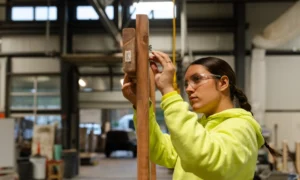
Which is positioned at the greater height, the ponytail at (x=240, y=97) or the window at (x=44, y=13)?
the window at (x=44, y=13)

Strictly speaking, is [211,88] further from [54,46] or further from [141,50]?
[54,46]

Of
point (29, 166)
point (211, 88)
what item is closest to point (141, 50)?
point (211, 88)

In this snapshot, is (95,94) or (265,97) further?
(95,94)

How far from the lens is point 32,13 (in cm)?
1033

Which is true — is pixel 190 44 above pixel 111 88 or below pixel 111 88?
above

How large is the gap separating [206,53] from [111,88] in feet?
8.48

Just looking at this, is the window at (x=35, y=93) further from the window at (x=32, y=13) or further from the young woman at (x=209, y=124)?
the young woman at (x=209, y=124)

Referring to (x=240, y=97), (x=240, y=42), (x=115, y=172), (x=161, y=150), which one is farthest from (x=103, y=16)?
(x=240, y=97)

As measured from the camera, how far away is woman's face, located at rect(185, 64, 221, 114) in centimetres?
127

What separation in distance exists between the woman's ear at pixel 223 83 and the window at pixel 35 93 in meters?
9.26

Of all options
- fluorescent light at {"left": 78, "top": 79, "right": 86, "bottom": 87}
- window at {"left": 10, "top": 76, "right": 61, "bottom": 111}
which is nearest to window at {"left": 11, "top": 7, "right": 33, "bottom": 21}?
window at {"left": 10, "top": 76, "right": 61, "bottom": 111}

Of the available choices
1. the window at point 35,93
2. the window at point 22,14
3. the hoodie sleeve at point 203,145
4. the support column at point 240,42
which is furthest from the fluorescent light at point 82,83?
the hoodie sleeve at point 203,145

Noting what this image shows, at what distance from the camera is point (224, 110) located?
130 centimetres

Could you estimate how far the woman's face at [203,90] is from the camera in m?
1.27
